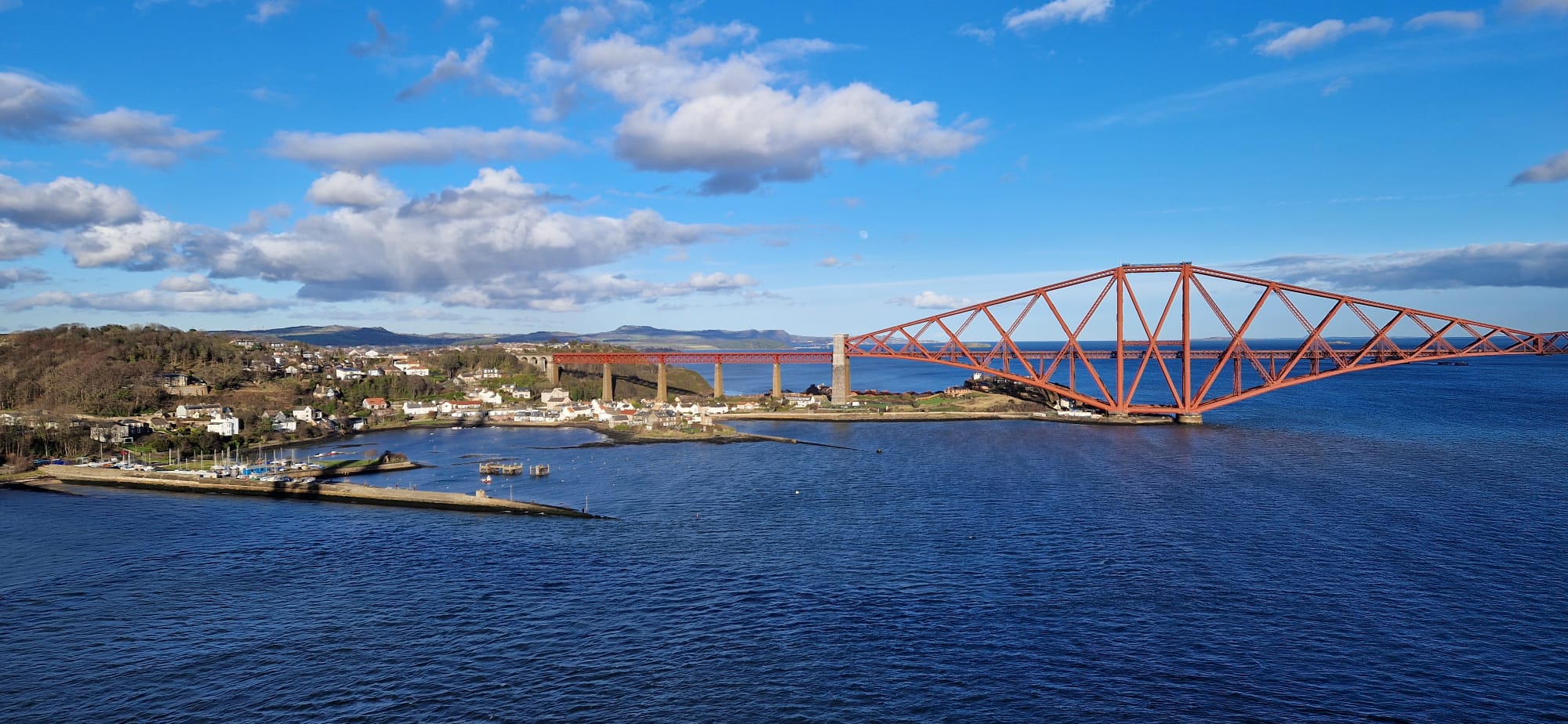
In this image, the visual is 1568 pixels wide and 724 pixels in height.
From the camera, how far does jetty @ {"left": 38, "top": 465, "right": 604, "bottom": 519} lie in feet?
148

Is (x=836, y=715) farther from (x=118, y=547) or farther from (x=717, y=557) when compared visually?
(x=118, y=547)

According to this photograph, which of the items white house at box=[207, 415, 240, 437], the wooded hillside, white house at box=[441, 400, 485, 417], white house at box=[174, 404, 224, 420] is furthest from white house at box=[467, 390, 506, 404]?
white house at box=[207, 415, 240, 437]

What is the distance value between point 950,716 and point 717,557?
15013mm

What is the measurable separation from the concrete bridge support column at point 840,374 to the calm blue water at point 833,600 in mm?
45573

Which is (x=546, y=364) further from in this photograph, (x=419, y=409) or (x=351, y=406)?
(x=351, y=406)

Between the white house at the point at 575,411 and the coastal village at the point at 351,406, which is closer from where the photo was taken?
the coastal village at the point at 351,406

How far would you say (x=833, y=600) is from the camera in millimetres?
28125

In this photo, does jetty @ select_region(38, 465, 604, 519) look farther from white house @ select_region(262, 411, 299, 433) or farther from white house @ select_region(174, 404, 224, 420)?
white house @ select_region(262, 411, 299, 433)

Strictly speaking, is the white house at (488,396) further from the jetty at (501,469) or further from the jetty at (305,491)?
the jetty at (501,469)

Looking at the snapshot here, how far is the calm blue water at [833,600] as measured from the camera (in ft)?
69.6

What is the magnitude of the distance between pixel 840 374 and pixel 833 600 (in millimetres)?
71464

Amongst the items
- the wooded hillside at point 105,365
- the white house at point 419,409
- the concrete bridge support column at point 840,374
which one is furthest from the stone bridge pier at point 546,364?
the concrete bridge support column at point 840,374

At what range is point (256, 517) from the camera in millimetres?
44375

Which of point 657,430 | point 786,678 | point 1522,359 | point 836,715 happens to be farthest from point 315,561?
point 1522,359
